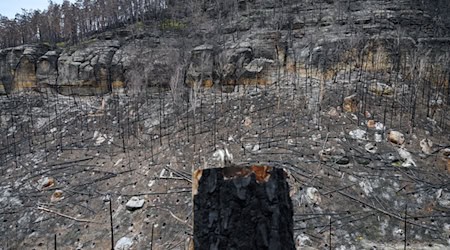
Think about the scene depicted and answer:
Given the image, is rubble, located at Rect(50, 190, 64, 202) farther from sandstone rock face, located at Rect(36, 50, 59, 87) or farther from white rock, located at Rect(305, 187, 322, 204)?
sandstone rock face, located at Rect(36, 50, 59, 87)

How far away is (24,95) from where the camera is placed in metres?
12.3

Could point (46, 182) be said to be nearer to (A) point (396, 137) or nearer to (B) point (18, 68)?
(A) point (396, 137)

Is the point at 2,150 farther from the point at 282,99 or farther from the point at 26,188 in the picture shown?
the point at 282,99

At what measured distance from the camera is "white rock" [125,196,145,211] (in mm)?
5711

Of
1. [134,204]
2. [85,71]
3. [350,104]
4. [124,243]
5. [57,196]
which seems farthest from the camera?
[85,71]

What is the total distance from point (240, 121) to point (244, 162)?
1.95 meters

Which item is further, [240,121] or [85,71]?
[85,71]

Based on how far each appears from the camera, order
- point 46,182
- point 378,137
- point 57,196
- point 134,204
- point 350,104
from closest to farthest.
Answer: point 134,204 < point 57,196 < point 378,137 < point 46,182 < point 350,104

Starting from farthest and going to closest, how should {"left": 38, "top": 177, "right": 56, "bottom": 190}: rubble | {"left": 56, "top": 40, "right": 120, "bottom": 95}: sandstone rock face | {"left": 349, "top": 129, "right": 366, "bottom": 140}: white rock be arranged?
{"left": 56, "top": 40, "right": 120, "bottom": 95}: sandstone rock face → {"left": 38, "top": 177, "right": 56, "bottom": 190}: rubble → {"left": 349, "top": 129, "right": 366, "bottom": 140}: white rock

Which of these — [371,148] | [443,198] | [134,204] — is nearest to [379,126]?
[371,148]

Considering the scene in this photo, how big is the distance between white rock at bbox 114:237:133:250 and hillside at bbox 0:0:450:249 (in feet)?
0.14

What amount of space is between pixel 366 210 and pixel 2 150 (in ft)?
28.6

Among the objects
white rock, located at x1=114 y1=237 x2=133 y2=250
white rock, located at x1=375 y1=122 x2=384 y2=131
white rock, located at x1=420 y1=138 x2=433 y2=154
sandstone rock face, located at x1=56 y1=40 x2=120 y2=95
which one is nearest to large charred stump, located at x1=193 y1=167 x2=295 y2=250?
white rock, located at x1=114 y1=237 x2=133 y2=250

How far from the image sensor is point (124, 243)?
5.05 metres
